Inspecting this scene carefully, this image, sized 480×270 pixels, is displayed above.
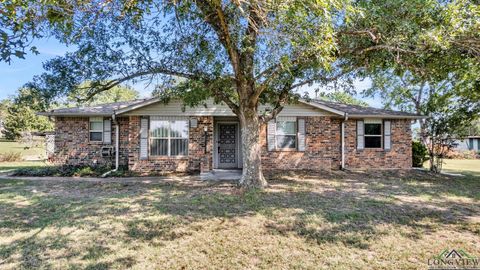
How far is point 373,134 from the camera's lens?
1267cm

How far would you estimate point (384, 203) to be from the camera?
638 centimetres

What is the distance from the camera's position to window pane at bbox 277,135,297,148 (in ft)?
39.5

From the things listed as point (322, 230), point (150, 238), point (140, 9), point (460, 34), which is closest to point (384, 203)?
point (322, 230)

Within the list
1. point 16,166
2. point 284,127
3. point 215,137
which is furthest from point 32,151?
point 284,127

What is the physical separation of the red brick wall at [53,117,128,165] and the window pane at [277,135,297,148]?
6.92 meters

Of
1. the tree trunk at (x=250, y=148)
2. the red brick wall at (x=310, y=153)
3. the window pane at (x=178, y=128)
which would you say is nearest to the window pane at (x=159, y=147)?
the window pane at (x=178, y=128)

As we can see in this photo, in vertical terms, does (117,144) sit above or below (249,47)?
below

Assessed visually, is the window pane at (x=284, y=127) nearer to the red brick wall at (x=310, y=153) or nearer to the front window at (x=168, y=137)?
the red brick wall at (x=310, y=153)

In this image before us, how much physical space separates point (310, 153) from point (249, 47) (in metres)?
7.04

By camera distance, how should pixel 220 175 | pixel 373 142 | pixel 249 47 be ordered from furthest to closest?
pixel 373 142, pixel 220 175, pixel 249 47

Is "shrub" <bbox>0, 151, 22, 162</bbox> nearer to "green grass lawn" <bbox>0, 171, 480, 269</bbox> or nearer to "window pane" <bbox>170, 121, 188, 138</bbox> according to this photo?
"green grass lawn" <bbox>0, 171, 480, 269</bbox>

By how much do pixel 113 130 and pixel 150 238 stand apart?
9183 mm

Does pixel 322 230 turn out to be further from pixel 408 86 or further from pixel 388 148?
pixel 408 86

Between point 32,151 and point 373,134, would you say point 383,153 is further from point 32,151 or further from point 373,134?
point 32,151
